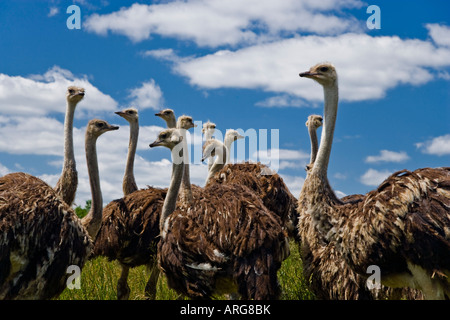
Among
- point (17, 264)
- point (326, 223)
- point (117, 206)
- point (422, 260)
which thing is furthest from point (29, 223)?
point (422, 260)

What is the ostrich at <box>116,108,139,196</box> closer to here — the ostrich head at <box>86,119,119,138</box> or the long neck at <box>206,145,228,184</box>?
the long neck at <box>206,145,228,184</box>

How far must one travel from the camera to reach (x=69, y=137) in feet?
34.1

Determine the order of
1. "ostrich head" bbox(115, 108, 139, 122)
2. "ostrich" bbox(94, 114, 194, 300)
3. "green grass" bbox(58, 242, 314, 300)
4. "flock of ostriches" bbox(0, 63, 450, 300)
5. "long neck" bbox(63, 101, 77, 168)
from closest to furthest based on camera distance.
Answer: "flock of ostriches" bbox(0, 63, 450, 300)
"green grass" bbox(58, 242, 314, 300)
"ostrich" bbox(94, 114, 194, 300)
"long neck" bbox(63, 101, 77, 168)
"ostrich head" bbox(115, 108, 139, 122)

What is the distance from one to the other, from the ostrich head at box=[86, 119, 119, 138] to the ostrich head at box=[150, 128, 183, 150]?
5.73 ft

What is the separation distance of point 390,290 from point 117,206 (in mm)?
3831

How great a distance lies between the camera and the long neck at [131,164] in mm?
11102

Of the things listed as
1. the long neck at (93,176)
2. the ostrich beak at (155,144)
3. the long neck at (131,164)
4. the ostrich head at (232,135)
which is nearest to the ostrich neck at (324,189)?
the ostrich beak at (155,144)

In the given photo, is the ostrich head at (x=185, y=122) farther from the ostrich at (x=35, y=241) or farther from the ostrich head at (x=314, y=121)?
the ostrich at (x=35, y=241)

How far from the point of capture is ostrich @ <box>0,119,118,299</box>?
6082 millimetres

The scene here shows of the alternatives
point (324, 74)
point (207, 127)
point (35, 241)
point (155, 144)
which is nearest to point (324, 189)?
point (324, 74)

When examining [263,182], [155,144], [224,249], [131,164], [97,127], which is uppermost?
[97,127]

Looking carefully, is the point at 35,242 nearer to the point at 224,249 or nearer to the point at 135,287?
the point at 224,249

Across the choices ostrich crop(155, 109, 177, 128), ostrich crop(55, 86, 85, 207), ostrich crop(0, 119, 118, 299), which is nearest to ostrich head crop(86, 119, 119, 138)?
ostrich crop(55, 86, 85, 207)

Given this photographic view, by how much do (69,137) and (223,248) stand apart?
17.3ft
